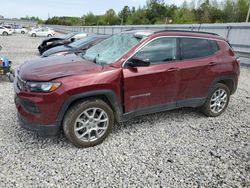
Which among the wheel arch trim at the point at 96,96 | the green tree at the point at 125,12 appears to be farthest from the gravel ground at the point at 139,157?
the green tree at the point at 125,12

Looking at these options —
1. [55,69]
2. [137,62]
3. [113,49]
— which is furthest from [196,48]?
[55,69]

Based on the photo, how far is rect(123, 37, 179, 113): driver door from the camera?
3.46 m

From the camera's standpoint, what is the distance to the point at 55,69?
Answer: 3254 mm

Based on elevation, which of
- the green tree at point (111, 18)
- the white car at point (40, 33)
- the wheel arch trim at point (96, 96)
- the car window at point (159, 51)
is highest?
the green tree at point (111, 18)

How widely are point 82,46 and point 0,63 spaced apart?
3019mm

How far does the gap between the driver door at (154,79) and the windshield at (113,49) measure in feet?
0.82

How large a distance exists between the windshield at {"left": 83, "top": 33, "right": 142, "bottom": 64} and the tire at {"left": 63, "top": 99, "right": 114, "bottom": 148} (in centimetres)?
75

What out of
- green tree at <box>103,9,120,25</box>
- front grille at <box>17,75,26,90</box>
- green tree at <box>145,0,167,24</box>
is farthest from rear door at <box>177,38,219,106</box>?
green tree at <box>103,9,120,25</box>

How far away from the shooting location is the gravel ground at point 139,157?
108 inches

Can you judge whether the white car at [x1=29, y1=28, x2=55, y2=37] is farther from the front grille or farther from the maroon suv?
the front grille

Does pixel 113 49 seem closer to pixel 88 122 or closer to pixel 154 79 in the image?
pixel 154 79

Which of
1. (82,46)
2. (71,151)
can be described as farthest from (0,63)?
(71,151)

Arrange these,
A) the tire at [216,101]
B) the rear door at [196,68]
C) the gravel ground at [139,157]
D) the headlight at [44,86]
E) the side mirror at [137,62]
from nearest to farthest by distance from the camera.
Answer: the gravel ground at [139,157], the headlight at [44,86], the side mirror at [137,62], the rear door at [196,68], the tire at [216,101]

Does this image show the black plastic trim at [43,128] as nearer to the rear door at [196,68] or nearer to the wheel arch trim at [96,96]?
the wheel arch trim at [96,96]
